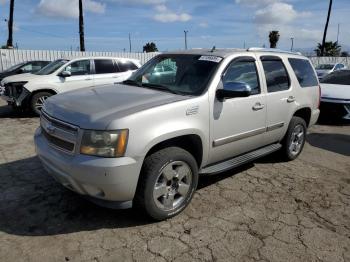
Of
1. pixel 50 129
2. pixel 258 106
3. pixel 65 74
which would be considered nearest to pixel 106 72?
pixel 65 74

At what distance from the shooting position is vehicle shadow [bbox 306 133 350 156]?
6854 millimetres

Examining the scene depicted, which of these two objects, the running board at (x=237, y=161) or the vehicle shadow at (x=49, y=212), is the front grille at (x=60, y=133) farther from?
the running board at (x=237, y=161)

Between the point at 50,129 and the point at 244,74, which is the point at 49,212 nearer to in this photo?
the point at 50,129

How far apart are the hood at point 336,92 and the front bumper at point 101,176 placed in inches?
292

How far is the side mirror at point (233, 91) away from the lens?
4.01 m

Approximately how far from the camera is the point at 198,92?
13.2ft

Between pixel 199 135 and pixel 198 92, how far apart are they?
0.50 m

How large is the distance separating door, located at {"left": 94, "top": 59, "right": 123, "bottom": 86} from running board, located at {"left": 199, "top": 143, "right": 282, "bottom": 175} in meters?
6.20

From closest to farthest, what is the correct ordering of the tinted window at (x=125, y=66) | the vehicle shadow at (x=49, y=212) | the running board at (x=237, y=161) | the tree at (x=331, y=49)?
the vehicle shadow at (x=49, y=212), the running board at (x=237, y=161), the tinted window at (x=125, y=66), the tree at (x=331, y=49)

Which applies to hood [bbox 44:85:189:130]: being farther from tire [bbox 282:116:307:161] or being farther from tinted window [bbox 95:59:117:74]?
tinted window [bbox 95:59:117:74]

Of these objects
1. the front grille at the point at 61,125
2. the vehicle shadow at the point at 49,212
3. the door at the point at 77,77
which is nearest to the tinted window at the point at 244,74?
the front grille at the point at 61,125

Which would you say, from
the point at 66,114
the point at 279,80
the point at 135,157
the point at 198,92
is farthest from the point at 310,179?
the point at 66,114

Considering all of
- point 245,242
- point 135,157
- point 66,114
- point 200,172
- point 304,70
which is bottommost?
point 245,242

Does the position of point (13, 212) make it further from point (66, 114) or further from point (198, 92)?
point (198, 92)
